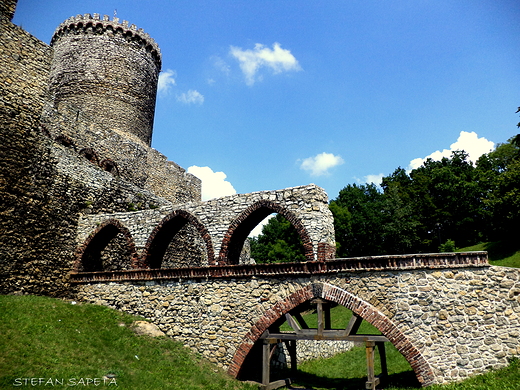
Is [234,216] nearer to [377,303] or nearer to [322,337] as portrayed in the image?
[322,337]

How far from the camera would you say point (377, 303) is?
9141 mm

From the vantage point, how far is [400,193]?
144 feet

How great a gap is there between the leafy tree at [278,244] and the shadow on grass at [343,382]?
68.0 feet

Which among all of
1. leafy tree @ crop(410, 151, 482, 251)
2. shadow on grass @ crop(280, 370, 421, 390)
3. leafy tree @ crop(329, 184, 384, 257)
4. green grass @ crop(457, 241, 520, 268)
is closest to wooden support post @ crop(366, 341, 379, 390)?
shadow on grass @ crop(280, 370, 421, 390)

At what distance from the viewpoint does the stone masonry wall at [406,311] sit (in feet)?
27.5

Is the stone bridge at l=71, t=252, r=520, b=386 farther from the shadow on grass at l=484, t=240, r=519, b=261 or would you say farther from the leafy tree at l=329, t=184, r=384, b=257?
the leafy tree at l=329, t=184, r=384, b=257

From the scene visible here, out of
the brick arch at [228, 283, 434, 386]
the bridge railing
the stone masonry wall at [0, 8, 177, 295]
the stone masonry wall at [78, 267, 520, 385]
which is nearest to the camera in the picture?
the stone masonry wall at [78, 267, 520, 385]

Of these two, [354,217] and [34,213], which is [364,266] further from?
[354,217]

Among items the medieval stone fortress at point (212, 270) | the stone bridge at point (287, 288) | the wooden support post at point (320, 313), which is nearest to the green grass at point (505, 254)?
the medieval stone fortress at point (212, 270)

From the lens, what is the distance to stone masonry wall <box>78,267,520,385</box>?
8.38m

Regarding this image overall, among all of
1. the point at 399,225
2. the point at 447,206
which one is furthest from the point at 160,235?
the point at 447,206

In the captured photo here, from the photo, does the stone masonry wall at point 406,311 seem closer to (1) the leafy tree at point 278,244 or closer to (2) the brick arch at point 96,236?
(2) the brick arch at point 96,236

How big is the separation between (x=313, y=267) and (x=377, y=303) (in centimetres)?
185

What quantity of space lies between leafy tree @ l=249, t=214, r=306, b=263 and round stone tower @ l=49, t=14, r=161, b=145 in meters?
16.0
